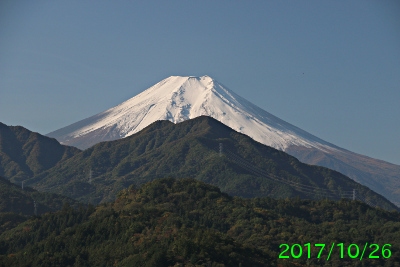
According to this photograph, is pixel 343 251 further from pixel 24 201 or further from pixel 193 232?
pixel 24 201

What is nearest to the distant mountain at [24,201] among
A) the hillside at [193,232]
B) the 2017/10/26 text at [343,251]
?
the hillside at [193,232]

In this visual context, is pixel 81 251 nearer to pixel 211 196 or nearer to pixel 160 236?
pixel 160 236

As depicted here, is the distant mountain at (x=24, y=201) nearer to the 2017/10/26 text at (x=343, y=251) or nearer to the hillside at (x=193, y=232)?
the hillside at (x=193, y=232)

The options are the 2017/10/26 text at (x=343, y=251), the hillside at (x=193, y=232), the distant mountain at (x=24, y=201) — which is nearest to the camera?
the hillside at (x=193, y=232)

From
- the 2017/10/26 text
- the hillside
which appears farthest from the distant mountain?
the 2017/10/26 text

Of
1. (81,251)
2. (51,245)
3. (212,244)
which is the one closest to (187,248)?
(212,244)

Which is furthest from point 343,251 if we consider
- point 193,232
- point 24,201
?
point 24,201

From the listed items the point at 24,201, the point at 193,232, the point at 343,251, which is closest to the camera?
the point at 193,232
